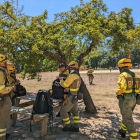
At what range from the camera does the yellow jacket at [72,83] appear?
4123 millimetres

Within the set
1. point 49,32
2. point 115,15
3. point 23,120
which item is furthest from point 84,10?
point 23,120

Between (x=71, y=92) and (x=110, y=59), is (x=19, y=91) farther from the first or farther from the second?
(x=110, y=59)

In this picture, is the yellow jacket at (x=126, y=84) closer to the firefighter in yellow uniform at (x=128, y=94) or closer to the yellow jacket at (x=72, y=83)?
the firefighter in yellow uniform at (x=128, y=94)

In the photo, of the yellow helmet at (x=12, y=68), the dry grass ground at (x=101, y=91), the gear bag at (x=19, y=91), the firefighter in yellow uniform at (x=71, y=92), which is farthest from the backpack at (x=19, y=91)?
the dry grass ground at (x=101, y=91)

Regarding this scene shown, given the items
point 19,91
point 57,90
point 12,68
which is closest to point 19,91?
point 19,91

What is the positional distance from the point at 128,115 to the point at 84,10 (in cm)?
484

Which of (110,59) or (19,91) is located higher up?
(110,59)

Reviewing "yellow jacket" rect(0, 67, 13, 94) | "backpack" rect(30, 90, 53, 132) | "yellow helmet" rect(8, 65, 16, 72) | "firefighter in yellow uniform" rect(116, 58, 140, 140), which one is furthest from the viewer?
"yellow helmet" rect(8, 65, 16, 72)

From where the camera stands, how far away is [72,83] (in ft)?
13.9

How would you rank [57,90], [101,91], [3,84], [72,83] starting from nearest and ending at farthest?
[3,84] → [72,83] → [57,90] → [101,91]

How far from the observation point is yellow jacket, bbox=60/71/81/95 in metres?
4.12

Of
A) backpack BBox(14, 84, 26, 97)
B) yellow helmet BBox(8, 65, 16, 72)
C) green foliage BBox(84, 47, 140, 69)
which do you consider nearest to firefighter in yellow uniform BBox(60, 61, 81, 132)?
backpack BBox(14, 84, 26, 97)

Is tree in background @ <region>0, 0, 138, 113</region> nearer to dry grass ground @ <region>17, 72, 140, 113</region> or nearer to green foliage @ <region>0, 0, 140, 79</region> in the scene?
green foliage @ <region>0, 0, 140, 79</region>

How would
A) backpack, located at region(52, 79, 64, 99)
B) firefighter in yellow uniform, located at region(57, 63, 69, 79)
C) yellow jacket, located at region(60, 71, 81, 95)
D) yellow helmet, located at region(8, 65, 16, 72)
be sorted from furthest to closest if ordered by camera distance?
1. yellow helmet, located at region(8, 65, 16, 72)
2. firefighter in yellow uniform, located at region(57, 63, 69, 79)
3. backpack, located at region(52, 79, 64, 99)
4. yellow jacket, located at region(60, 71, 81, 95)
